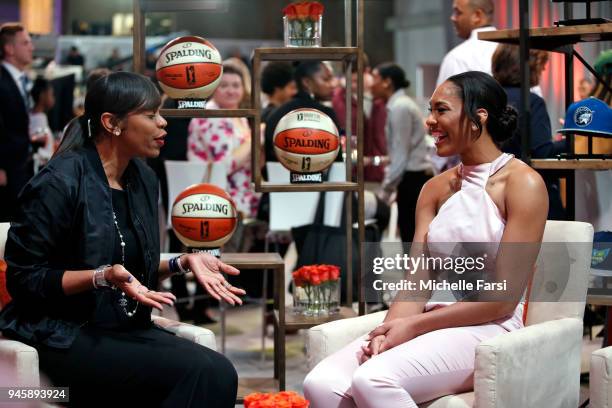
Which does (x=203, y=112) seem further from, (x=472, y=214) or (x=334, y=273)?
(x=472, y=214)

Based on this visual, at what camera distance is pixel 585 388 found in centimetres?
419

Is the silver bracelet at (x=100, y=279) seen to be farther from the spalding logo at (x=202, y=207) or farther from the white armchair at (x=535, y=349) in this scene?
the spalding logo at (x=202, y=207)

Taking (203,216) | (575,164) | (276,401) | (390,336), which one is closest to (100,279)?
(276,401)

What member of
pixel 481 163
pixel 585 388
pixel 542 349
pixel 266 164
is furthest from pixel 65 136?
pixel 585 388

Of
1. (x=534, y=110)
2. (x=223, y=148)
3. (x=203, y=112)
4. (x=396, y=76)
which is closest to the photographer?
(x=203, y=112)

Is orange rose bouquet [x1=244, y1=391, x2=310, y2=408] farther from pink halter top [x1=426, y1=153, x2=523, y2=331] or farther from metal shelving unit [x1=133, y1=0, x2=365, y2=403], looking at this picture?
metal shelving unit [x1=133, y1=0, x2=365, y2=403]

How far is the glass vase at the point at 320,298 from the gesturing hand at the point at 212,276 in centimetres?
108

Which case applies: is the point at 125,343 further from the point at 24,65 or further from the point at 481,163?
the point at 24,65

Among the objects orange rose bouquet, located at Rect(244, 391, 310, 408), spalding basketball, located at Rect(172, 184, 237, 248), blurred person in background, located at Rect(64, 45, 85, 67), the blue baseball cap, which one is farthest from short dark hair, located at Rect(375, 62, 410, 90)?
orange rose bouquet, located at Rect(244, 391, 310, 408)

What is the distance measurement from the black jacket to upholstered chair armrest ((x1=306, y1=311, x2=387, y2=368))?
64 cm

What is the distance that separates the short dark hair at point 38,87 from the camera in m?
6.91

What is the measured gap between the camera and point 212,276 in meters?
2.77

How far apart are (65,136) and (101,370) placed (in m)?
0.73

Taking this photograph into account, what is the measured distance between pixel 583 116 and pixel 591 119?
0.04 metres
